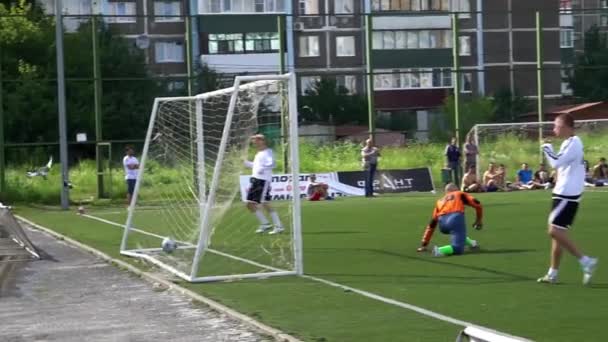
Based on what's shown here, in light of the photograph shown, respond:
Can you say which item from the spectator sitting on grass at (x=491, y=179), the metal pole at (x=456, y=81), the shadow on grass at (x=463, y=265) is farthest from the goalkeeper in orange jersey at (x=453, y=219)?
the metal pole at (x=456, y=81)

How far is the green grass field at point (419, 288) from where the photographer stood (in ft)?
33.1

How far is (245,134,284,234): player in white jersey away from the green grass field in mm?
744

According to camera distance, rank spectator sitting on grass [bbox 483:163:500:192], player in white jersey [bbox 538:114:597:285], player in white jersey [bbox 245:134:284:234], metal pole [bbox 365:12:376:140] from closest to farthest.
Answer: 1. player in white jersey [bbox 538:114:597:285]
2. player in white jersey [bbox 245:134:284:234]
3. spectator sitting on grass [bbox 483:163:500:192]
4. metal pole [bbox 365:12:376:140]

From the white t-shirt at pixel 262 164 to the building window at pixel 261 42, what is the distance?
53.3 meters

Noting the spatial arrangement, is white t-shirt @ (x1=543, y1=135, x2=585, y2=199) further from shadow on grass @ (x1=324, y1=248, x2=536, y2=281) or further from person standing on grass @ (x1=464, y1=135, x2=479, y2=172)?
person standing on grass @ (x1=464, y1=135, x2=479, y2=172)

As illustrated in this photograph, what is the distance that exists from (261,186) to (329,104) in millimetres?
35013

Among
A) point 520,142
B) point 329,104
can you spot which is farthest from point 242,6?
point 520,142

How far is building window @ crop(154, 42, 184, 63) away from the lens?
250 ft


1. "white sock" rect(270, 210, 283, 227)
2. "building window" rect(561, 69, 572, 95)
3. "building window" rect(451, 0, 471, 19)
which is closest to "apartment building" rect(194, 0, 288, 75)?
"building window" rect(451, 0, 471, 19)

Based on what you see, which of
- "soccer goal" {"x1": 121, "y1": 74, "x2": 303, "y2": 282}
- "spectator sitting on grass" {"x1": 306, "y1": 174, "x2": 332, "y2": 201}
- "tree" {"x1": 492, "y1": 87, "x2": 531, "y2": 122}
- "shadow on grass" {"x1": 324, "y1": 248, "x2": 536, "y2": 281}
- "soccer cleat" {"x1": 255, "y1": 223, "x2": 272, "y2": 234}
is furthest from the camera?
"tree" {"x1": 492, "y1": 87, "x2": 531, "y2": 122}

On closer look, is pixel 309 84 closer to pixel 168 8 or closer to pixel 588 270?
pixel 168 8

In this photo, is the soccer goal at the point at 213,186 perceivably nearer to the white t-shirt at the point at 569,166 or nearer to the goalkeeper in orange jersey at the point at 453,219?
the goalkeeper in orange jersey at the point at 453,219

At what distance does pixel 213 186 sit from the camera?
14.0 metres

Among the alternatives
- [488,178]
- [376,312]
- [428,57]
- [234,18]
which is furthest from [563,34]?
[376,312]
